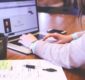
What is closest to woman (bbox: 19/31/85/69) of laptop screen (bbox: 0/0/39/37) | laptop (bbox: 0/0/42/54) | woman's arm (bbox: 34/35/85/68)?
woman's arm (bbox: 34/35/85/68)

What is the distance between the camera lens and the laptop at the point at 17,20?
116 centimetres

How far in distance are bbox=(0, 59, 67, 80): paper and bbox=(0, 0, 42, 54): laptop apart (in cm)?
22

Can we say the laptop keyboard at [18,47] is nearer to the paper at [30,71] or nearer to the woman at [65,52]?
the woman at [65,52]

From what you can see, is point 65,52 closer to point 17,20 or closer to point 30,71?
point 30,71

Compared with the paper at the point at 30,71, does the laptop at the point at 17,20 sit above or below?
above

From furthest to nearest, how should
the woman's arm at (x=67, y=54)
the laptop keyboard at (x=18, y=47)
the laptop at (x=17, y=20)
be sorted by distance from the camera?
the laptop at (x=17, y=20), the laptop keyboard at (x=18, y=47), the woman's arm at (x=67, y=54)

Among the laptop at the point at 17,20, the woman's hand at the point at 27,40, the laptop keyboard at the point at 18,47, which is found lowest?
the laptop keyboard at the point at 18,47

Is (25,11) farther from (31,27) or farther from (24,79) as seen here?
(24,79)

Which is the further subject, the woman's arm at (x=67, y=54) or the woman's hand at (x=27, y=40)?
the woman's hand at (x=27, y=40)

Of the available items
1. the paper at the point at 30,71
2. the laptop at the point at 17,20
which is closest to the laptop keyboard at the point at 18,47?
the laptop at the point at 17,20

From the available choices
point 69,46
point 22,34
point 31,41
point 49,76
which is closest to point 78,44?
point 69,46

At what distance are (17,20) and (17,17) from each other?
0.02m

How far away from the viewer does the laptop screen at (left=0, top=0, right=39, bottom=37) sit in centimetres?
117

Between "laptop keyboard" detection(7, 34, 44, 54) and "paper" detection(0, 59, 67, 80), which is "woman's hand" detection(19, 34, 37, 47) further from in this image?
"paper" detection(0, 59, 67, 80)
